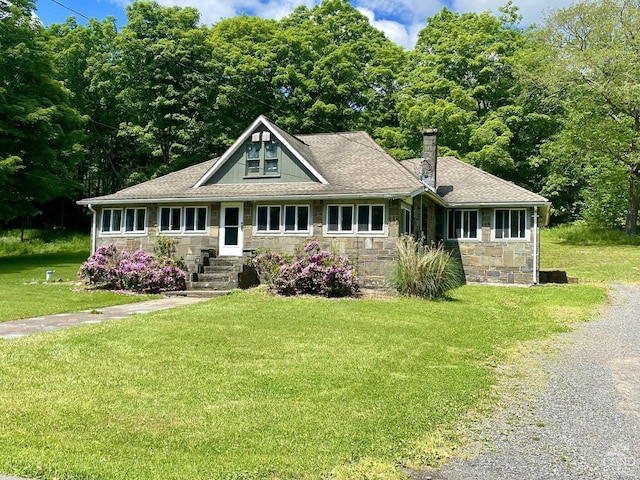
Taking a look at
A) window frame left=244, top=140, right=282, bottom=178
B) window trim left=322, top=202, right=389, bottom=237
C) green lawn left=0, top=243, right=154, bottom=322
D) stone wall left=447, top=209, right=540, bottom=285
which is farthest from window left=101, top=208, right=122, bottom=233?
stone wall left=447, top=209, right=540, bottom=285

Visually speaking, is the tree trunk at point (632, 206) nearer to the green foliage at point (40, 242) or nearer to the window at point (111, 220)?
the window at point (111, 220)

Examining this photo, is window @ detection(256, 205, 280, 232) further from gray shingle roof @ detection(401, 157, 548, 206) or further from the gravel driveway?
the gravel driveway

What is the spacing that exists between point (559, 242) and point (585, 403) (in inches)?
1074

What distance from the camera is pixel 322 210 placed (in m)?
16.0

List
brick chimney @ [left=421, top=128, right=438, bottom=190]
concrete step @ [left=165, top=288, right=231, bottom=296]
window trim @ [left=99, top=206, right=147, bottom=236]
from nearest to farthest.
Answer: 1. concrete step @ [left=165, top=288, right=231, bottom=296]
2. window trim @ [left=99, top=206, right=147, bottom=236]
3. brick chimney @ [left=421, top=128, right=438, bottom=190]

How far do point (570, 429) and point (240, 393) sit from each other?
3134 millimetres

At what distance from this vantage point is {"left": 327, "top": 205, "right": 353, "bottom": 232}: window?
15732mm

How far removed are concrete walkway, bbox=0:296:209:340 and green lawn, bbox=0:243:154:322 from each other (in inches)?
18.0

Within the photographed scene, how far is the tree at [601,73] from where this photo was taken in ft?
91.5

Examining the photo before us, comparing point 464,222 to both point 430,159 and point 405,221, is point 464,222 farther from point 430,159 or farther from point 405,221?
point 405,221

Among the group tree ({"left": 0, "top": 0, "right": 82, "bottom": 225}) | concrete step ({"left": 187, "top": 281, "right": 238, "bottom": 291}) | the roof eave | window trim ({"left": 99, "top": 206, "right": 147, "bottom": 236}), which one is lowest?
concrete step ({"left": 187, "top": 281, "right": 238, "bottom": 291})

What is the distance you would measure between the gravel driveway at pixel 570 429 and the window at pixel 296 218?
9.56 m

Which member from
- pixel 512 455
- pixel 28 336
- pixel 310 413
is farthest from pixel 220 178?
pixel 512 455

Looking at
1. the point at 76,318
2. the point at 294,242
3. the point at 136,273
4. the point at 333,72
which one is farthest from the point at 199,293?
the point at 333,72
